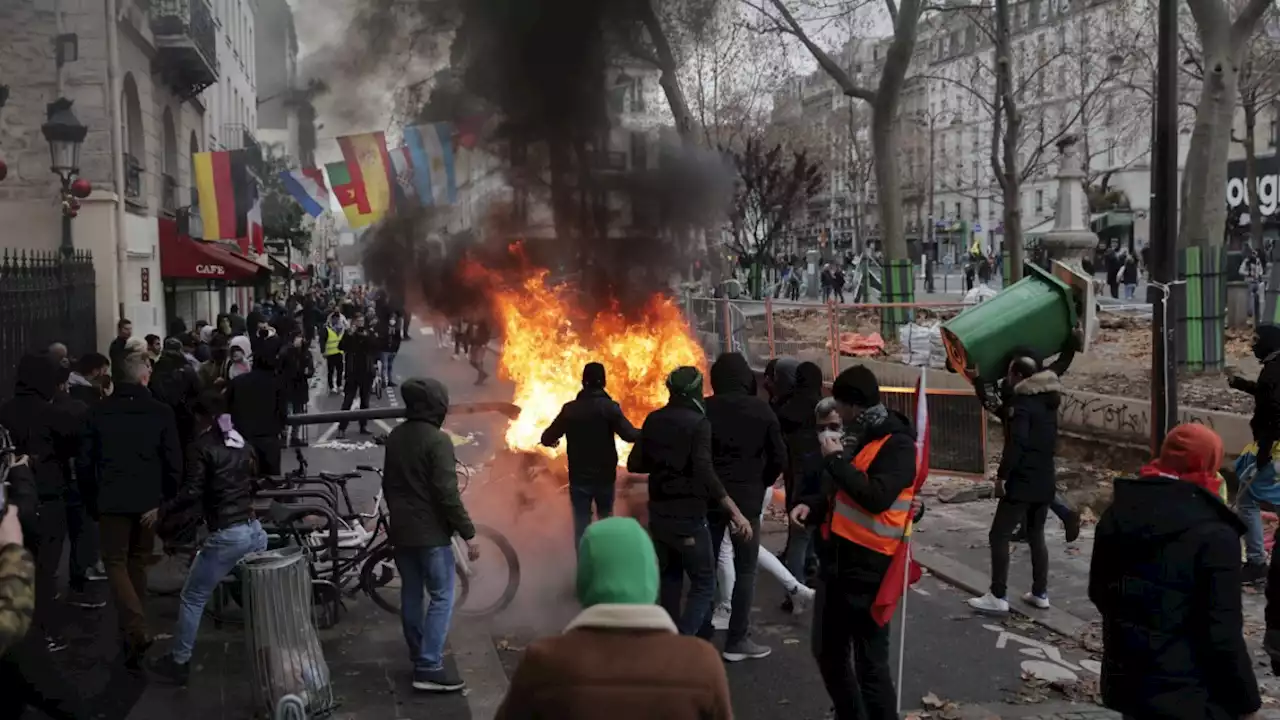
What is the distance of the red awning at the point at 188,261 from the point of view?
810 inches

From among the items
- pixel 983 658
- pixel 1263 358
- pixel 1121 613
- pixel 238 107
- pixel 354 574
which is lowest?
pixel 983 658

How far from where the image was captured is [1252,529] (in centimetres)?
731

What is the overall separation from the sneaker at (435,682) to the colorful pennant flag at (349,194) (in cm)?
1114

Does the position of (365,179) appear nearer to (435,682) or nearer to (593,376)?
(593,376)

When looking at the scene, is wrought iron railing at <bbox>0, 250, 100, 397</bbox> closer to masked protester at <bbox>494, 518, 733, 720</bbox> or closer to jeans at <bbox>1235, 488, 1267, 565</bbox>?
masked protester at <bbox>494, 518, 733, 720</bbox>

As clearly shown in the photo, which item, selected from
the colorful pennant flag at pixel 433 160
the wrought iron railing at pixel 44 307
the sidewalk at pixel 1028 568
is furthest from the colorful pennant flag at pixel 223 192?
the sidewalk at pixel 1028 568

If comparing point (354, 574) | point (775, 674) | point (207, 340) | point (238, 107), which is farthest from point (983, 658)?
point (238, 107)

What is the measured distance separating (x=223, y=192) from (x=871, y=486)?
1818 centimetres

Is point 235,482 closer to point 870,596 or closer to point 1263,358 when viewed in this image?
point 870,596

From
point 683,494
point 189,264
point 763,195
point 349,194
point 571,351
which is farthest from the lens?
point 763,195

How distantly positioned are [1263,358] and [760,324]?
8353 mm

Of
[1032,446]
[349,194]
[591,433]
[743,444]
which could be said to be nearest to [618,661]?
[743,444]

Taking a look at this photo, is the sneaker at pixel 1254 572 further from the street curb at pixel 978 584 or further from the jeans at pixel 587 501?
the jeans at pixel 587 501

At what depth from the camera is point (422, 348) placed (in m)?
29.7
